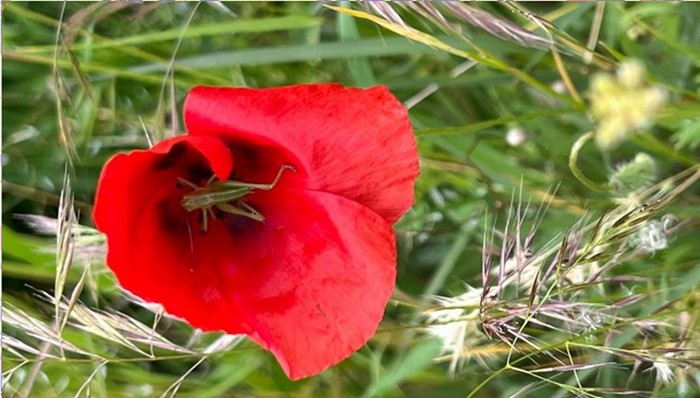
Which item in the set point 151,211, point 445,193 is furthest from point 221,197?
point 445,193

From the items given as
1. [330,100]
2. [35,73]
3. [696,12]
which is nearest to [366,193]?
[330,100]

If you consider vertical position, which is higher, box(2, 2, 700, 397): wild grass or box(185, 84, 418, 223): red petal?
box(185, 84, 418, 223): red petal

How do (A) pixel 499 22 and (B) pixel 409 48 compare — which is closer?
(A) pixel 499 22

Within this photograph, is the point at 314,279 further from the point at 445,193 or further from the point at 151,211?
the point at 445,193

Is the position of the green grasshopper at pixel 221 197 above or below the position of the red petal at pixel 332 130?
below

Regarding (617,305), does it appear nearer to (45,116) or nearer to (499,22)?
(499,22)

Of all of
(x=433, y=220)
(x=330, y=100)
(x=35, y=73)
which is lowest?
(x=433, y=220)
